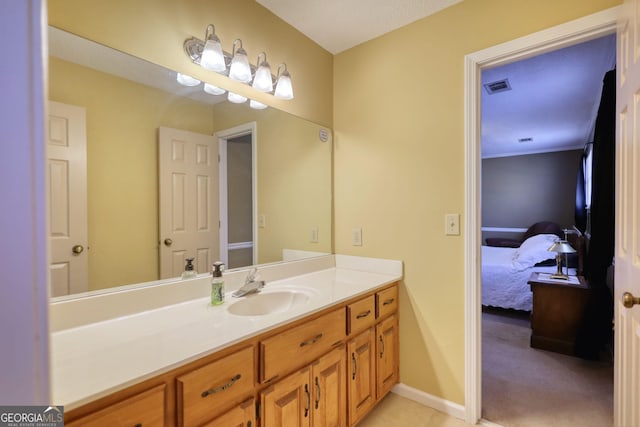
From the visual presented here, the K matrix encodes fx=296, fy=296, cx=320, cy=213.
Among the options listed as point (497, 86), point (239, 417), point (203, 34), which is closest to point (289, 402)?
point (239, 417)

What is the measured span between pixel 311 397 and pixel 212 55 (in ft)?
5.35

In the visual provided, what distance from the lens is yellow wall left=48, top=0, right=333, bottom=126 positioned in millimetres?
1136

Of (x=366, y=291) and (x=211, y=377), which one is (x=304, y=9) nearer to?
(x=366, y=291)

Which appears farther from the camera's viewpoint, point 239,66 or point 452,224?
point 452,224

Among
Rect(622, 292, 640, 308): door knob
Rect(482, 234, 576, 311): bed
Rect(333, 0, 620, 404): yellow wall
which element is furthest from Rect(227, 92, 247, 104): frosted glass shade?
A: Rect(482, 234, 576, 311): bed

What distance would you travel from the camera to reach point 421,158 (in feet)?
6.14

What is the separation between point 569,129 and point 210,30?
505cm

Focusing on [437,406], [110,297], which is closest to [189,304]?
[110,297]

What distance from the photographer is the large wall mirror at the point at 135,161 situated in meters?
1.12

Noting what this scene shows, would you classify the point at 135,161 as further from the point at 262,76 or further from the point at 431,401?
the point at 431,401

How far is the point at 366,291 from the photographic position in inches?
64.1

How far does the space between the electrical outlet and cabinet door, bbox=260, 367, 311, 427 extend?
1.04m

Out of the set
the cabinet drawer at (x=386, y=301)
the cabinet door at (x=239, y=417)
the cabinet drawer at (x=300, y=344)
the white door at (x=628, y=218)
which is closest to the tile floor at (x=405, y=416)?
the cabinet drawer at (x=386, y=301)

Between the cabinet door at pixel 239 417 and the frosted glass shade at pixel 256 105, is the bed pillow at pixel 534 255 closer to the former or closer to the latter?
the frosted glass shade at pixel 256 105
